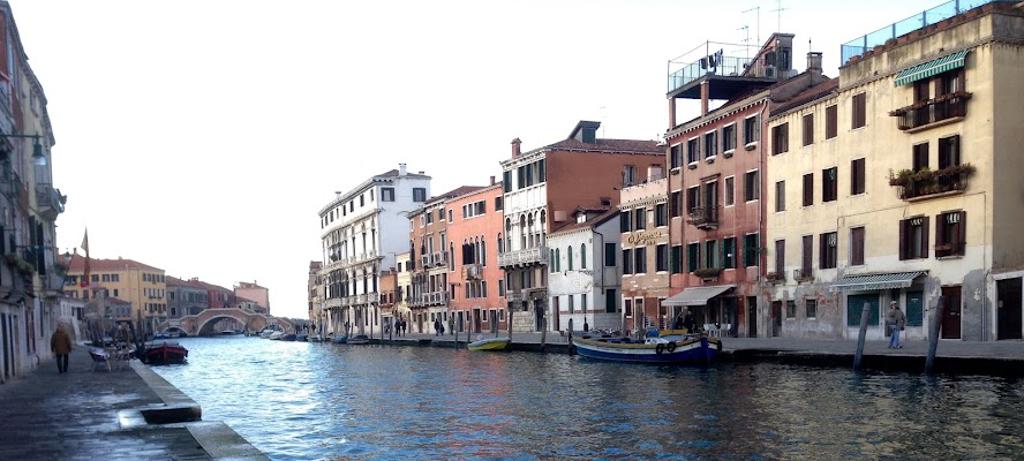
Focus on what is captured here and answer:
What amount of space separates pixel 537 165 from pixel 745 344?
2348cm

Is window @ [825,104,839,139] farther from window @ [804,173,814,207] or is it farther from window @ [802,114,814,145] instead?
window @ [804,173,814,207]

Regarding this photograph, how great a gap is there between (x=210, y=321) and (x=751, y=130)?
107 m

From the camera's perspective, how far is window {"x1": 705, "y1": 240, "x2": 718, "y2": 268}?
3794 cm

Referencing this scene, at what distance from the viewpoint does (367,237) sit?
82.3 meters

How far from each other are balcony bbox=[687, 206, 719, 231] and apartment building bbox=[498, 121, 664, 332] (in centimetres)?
1199

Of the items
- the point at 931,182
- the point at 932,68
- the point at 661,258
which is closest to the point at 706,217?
the point at 661,258

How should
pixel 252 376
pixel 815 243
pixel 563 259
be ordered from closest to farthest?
1. pixel 815 243
2. pixel 252 376
3. pixel 563 259

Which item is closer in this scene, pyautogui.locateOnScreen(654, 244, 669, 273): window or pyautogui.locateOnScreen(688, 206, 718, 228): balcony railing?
pyautogui.locateOnScreen(688, 206, 718, 228): balcony railing

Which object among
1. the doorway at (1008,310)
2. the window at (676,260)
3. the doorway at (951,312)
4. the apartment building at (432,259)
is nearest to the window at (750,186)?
the window at (676,260)

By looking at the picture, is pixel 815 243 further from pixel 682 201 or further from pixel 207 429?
pixel 207 429

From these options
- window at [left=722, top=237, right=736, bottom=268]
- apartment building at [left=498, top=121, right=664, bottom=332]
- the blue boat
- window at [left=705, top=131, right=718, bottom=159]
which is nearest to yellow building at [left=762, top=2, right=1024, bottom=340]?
window at [left=722, top=237, right=736, bottom=268]

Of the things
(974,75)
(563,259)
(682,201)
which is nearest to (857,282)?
(974,75)

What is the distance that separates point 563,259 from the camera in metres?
49.3

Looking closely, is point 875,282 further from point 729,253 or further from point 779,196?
point 729,253
